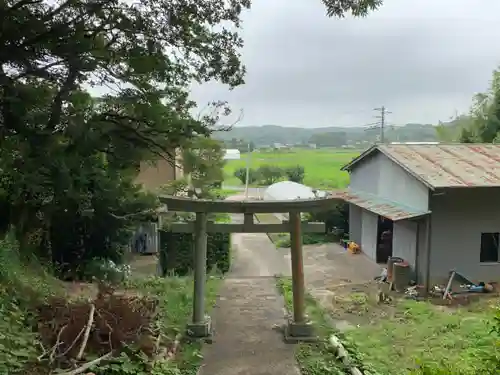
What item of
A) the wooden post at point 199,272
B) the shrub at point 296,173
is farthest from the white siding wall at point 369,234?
the shrub at point 296,173

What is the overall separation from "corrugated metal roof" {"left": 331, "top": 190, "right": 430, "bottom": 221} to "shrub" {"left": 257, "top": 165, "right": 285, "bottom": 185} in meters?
9.61

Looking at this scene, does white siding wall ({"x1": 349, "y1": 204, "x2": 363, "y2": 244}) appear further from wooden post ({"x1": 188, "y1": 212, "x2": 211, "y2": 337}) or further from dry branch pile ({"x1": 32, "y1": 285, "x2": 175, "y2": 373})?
dry branch pile ({"x1": 32, "y1": 285, "x2": 175, "y2": 373})

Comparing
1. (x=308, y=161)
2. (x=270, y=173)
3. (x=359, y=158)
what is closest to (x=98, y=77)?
(x=359, y=158)

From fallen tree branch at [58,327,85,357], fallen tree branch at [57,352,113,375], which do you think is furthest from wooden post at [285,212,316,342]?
fallen tree branch at [58,327,85,357]

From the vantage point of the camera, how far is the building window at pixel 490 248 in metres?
14.2

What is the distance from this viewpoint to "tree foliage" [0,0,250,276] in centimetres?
720

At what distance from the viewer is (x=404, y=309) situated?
37.5 ft

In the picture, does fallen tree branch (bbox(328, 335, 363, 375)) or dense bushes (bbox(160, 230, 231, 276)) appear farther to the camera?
dense bushes (bbox(160, 230, 231, 276))

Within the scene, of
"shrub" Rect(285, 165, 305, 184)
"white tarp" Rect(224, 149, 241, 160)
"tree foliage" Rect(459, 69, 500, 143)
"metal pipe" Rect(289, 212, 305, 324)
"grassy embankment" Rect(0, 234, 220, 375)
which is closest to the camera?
"grassy embankment" Rect(0, 234, 220, 375)

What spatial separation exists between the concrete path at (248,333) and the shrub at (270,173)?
1604cm

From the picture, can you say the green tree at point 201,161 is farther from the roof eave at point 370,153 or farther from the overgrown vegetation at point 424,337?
the roof eave at point 370,153

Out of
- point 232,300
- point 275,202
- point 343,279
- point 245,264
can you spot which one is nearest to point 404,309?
point 343,279

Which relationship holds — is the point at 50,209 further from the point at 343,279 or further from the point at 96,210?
the point at 343,279

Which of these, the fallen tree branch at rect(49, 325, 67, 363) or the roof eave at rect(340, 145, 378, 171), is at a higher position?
the roof eave at rect(340, 145, 378, 171)
